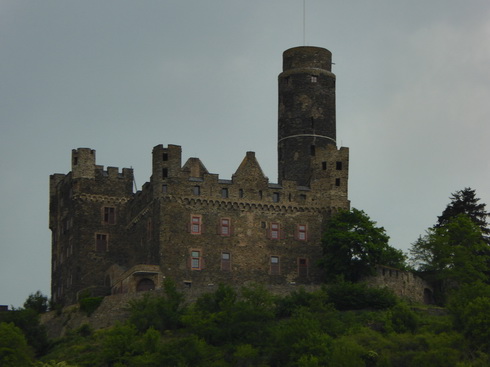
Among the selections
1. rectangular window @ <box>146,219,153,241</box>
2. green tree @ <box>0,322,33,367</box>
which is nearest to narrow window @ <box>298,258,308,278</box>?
rectangular window @ <box>146,219,153,241</box>

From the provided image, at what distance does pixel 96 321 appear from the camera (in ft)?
383

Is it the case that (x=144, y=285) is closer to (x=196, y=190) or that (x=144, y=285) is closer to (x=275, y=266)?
(x=196, y=190)

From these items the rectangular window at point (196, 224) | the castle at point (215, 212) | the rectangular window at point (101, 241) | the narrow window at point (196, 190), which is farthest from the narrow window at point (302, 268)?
the rectangular window at point (101, 241)

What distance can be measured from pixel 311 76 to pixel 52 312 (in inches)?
1029

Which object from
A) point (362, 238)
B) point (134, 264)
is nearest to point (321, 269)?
point (362, 238)

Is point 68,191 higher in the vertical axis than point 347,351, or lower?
higher

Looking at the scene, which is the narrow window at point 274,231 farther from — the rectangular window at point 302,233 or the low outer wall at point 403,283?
the low outer wall at point 403,283

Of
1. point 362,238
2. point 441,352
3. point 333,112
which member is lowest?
point 441,352

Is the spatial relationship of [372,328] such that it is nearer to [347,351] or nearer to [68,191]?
[347,351]

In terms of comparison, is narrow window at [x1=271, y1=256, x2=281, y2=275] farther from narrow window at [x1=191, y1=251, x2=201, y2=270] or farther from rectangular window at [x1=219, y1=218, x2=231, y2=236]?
narrow window at [x1=191, y1=251, x2=201, y2=270]

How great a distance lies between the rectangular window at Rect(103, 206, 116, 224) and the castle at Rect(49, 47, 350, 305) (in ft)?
0.24

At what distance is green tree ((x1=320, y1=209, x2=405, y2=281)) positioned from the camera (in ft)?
384

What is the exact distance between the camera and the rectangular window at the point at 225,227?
393 ft

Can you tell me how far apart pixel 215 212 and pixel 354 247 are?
403 inches
